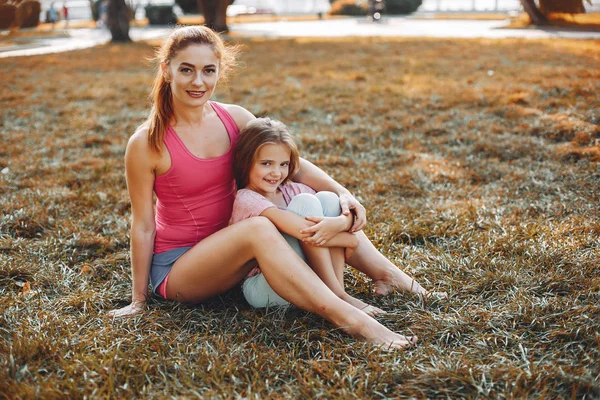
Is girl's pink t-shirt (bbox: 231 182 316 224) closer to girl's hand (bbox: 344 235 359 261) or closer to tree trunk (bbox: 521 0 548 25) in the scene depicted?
girl's hand (bbox: 344 235 359 261)

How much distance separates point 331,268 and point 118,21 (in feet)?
55.3

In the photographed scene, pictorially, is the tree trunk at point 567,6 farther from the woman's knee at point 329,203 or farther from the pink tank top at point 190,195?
the pink tank top at point 190,195

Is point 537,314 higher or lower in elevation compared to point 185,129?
lower

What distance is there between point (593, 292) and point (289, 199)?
152 centimetres

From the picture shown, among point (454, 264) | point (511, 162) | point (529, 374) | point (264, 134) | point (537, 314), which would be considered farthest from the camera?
point (511, 162)

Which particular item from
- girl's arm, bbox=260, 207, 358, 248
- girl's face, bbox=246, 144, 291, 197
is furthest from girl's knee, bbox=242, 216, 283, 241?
girl's face, bbox=246, 144, 291, 197

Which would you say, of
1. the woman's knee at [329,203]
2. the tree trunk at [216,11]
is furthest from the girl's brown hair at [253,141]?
the tree trunk at [216,11]

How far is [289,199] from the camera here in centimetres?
296

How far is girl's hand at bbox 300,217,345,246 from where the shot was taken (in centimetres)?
257

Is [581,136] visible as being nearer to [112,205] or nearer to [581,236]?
[581,236]

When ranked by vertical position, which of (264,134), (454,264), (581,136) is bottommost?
(454,264)

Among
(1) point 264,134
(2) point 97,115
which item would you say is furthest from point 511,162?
(2) point 97,115

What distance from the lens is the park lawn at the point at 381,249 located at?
2.18m

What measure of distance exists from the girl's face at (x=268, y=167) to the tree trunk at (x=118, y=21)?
16.3 meters
